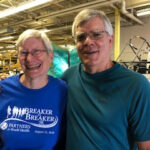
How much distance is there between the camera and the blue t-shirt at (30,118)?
43.4 inches

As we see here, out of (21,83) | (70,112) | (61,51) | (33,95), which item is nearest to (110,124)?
(70,112)

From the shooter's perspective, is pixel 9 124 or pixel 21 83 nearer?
pixel 9 124

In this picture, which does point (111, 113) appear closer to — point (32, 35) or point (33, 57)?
point (33, 57)

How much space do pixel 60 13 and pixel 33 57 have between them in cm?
502

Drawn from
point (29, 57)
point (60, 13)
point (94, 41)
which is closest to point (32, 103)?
point (29, 57)

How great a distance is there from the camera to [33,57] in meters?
1.20

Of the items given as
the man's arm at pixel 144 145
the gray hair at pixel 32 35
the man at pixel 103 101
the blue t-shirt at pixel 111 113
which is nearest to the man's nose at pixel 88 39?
the man at pixel 103 101

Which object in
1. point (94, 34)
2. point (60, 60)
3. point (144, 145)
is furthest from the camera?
point (60, 60)

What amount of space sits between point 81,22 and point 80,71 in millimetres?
355

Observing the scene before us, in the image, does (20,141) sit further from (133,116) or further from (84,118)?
(133,116)

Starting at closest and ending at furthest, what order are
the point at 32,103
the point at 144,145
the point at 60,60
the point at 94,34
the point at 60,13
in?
1. the point at 144,145
2. the point at 94,34
3. the point at 32,103
4. the point at 60,60
5. the point at 60,13

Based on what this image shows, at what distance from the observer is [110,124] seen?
938 millimetres

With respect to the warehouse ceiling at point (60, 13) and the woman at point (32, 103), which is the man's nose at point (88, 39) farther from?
the warehouse ceiling at point (60, 13)

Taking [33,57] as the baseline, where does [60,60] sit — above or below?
below
